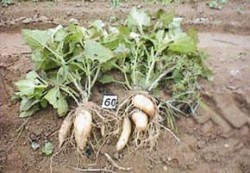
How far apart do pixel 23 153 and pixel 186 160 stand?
69 centimetres

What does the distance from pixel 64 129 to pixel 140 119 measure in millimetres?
322

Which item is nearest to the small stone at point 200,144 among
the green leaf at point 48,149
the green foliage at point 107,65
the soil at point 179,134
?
the soil at point 179,134

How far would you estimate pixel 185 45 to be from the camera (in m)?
2.61

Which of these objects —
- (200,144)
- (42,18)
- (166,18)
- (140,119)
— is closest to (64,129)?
(140,119)

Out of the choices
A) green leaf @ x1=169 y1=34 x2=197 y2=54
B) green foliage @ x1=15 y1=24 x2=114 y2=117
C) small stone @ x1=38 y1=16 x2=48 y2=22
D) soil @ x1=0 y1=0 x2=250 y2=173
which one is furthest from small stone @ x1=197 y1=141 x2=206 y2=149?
small stone @ x1=38 y1=16 x2=48 y2=22

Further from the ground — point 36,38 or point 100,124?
point 36,38

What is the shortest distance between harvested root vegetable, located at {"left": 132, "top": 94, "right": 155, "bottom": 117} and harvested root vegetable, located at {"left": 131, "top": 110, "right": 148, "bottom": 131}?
2cm

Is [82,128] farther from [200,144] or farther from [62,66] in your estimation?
[200,144]

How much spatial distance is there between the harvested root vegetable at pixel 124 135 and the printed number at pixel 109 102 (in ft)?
0.34

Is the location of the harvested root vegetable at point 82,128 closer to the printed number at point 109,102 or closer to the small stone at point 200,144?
the printed number at point 109,102

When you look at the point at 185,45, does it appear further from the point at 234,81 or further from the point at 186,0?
the point at 186,0

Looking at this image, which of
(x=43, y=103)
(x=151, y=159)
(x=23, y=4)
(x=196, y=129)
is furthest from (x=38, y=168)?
(x=23, y=4)

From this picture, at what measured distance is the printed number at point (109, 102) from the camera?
8.38 feet

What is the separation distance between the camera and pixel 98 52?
2.53 m
